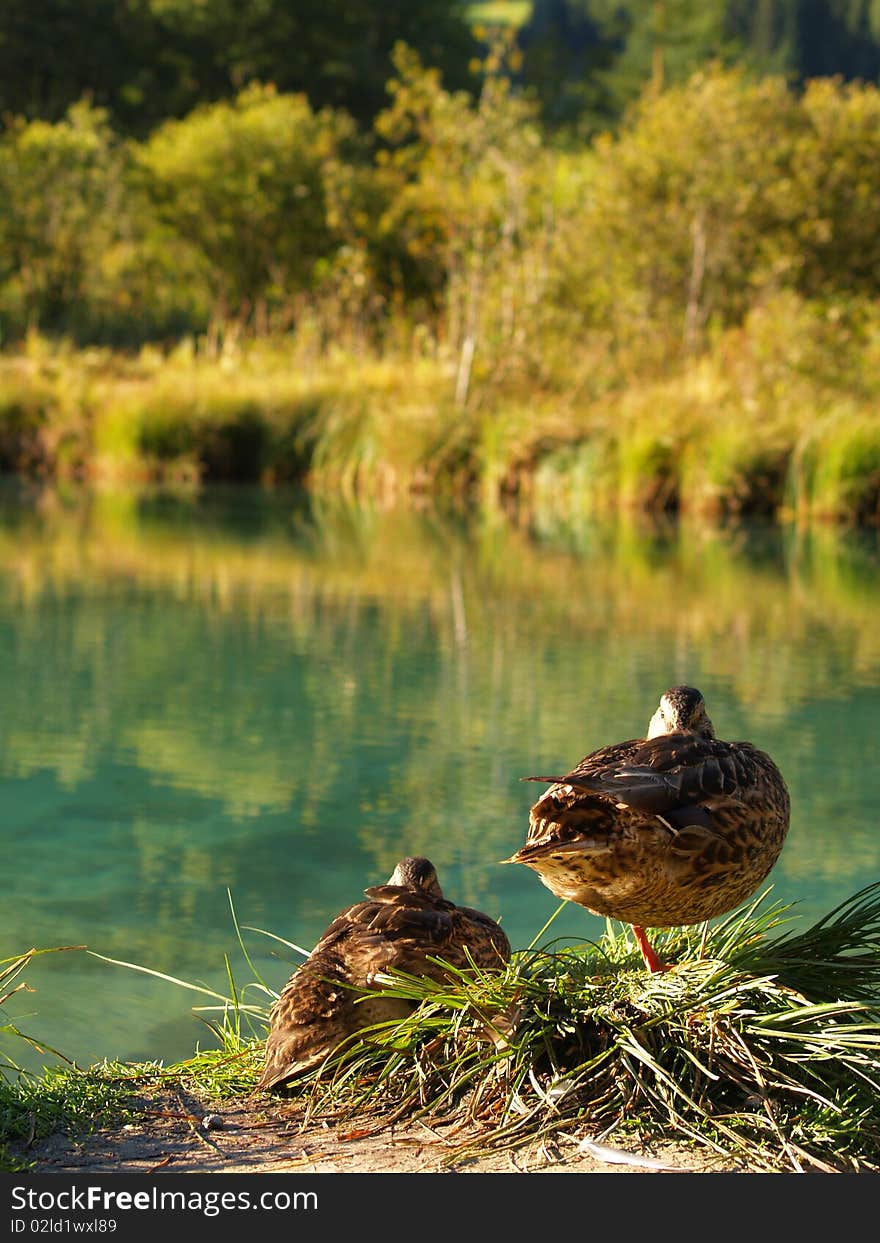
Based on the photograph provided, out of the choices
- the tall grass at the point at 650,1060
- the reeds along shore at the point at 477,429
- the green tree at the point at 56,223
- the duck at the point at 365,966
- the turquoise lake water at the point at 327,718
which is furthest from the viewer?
the green tree at the point at 56,223

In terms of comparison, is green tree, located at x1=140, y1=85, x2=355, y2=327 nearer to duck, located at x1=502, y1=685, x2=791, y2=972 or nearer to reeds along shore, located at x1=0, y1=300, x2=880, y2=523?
reeds along shore, located at x1=0, y1=300, x2=880, y2=523

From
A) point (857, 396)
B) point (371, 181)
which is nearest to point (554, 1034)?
point (857, 396)

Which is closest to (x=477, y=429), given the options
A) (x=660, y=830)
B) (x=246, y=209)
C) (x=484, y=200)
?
(x=484, y=200)

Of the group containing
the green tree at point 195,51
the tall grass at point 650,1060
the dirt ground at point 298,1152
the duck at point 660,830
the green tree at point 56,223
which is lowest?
the dirt ground at point 298,1152

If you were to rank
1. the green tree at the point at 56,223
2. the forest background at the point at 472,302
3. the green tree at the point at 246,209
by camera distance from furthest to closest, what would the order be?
the green tree at the point at 246,209, the green tree at the point at 56,223, the forest background at the point at 472,302

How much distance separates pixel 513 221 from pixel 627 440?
22.2 ft

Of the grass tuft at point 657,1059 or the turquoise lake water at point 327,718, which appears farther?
the turquoise lake water at point 327,718

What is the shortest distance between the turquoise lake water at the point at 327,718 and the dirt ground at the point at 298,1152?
0.81 meters

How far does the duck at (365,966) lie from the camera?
120 inches

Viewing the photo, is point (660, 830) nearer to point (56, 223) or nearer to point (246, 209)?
point (56, 223)

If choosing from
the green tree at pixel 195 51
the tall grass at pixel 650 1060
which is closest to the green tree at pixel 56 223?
the green tree at pixel 195 51

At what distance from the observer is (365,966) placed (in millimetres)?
3143

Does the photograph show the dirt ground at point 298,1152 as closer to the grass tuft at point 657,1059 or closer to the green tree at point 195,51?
the grass tuft at point 657,1059

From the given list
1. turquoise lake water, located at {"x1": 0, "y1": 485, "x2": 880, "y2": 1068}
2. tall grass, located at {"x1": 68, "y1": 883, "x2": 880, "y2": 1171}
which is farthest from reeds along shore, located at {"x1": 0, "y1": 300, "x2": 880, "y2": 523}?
tall grass, located at {"x1": 68, "y1": 883, "x2": 880, "y2": 1171}
